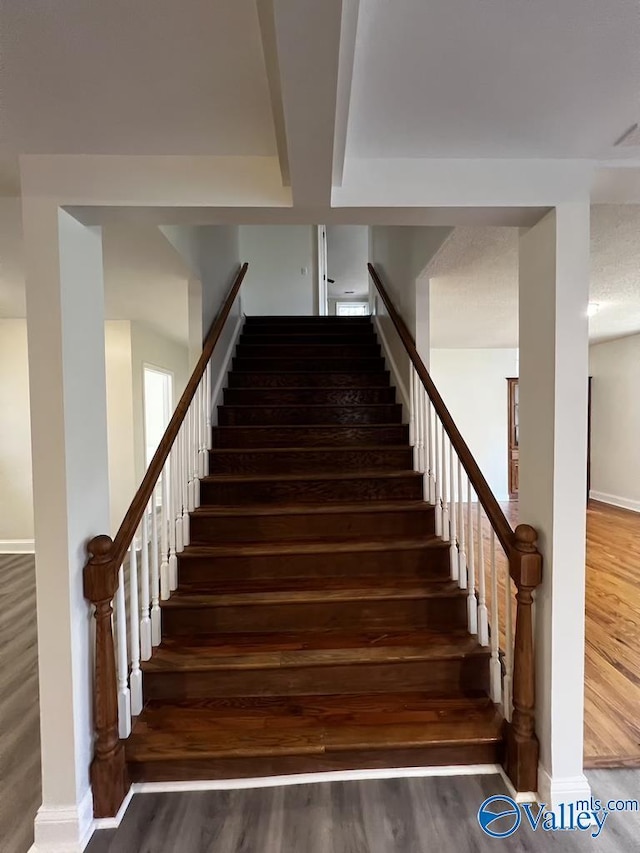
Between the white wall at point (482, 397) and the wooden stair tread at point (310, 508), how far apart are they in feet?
13.5

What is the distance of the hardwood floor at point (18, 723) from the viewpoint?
1548 mm

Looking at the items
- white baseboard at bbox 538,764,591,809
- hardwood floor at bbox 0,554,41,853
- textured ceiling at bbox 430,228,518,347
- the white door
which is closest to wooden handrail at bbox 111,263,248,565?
hardwood floor at bbox 0,554,41,853

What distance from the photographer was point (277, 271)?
237 inches

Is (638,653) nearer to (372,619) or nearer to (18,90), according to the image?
(372,619)

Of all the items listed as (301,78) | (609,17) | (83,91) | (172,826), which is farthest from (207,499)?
(609,17)

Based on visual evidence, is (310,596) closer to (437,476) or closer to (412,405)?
(437,476)

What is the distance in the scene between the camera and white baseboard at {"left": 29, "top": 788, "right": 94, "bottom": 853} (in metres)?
1.45

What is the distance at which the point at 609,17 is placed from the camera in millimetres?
951

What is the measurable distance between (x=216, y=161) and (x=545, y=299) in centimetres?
125

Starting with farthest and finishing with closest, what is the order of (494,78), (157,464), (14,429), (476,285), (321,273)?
1. (321,273)
2. (14,429)
3. (476,285)
4. (157,464)
5. (494,78)

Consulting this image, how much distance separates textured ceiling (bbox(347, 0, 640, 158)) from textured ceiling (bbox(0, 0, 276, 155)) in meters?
0.30

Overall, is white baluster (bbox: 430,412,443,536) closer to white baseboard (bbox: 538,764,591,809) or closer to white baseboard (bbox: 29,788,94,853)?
white baseboard (bbox: 538,764,591,809)

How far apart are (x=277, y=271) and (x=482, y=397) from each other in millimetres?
3392

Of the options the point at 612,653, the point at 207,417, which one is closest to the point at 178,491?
the point at 207,417
